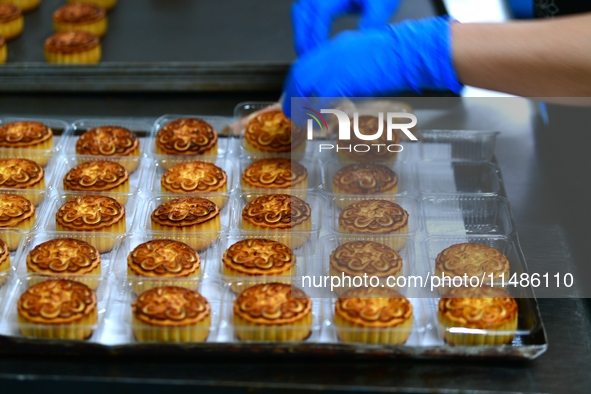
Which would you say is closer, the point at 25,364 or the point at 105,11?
the point at 25,364

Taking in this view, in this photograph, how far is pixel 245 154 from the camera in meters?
2.83

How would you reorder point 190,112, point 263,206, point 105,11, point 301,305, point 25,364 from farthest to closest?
point 105,11
point 190,112
point 263,206
point 301,305
point 25,364

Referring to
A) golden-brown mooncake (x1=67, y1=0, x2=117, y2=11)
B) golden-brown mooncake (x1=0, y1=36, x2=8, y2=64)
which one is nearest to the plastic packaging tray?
golden-brown mooncake (x1=0, y1=36, x2=8, y2=64)

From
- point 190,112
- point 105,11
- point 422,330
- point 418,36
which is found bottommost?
point 422,330

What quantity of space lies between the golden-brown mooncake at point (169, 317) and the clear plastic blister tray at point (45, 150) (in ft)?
3.28

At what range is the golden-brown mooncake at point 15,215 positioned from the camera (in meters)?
2.32

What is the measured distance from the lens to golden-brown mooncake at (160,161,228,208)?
2594 millimetres

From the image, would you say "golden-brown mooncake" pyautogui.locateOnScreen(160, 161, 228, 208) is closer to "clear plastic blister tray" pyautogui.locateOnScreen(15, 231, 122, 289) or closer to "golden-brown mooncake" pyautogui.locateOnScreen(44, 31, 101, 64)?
"clear plastic blister tray" pyautogui.locateOnScreen(15, 231, 122, 289)

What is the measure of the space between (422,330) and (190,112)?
1548 mm

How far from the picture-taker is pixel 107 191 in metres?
2.59

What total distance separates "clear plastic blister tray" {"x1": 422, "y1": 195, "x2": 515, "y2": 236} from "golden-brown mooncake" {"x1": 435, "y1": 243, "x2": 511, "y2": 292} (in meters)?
0.18

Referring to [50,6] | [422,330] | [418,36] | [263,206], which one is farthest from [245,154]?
[50,6]

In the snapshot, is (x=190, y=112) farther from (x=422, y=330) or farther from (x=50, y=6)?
(x=422, y=330)

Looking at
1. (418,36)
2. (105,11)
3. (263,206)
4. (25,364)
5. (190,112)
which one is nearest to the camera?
(25,364)
